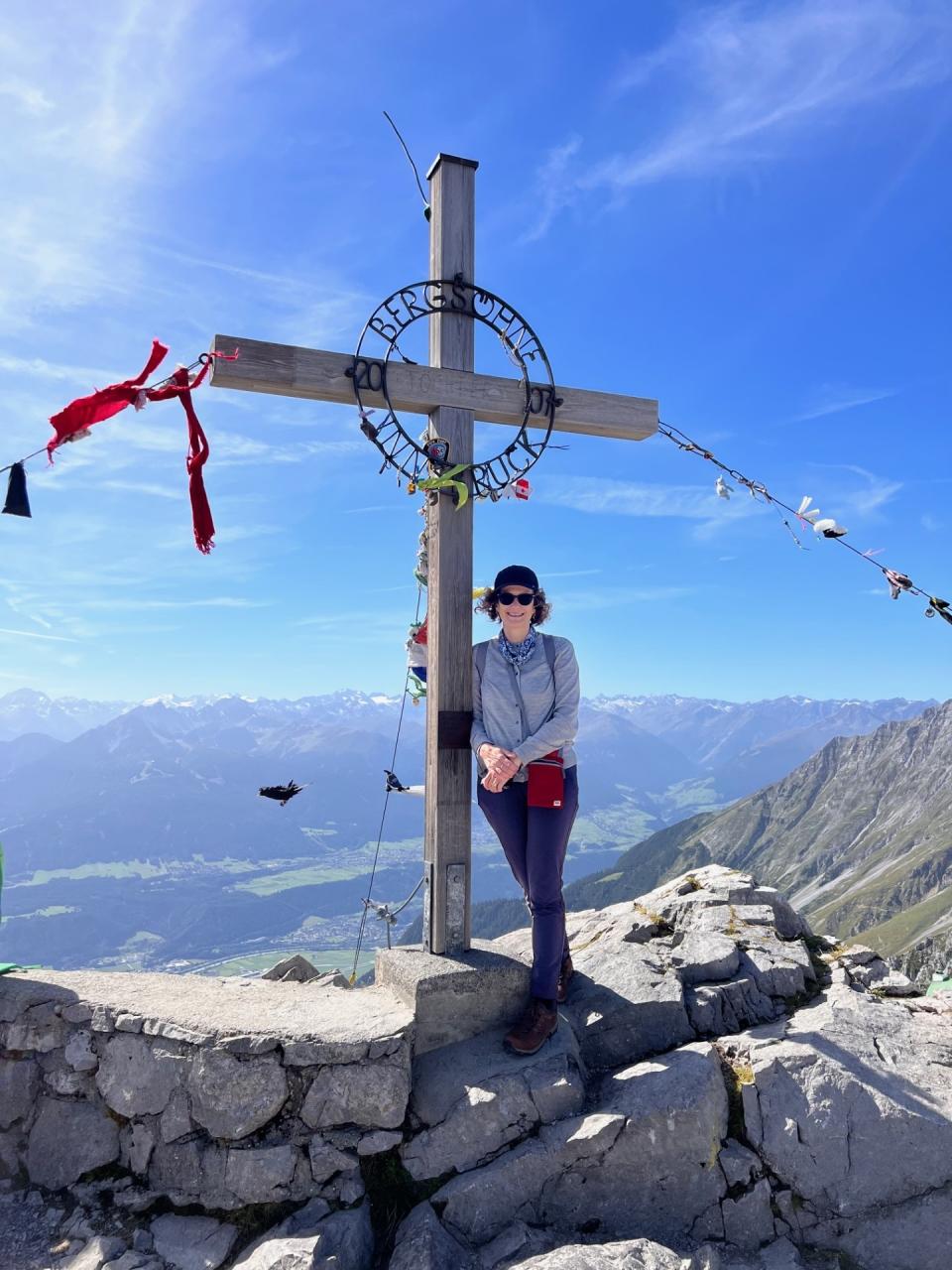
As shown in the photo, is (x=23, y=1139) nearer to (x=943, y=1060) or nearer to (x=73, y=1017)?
(x=73, y=1017)

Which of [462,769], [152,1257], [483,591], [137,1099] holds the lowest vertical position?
[152,1257]

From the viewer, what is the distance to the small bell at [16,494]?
22.7ft

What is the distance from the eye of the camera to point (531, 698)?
7.20 metres

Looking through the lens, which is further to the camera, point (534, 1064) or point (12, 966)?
point (12, 966)

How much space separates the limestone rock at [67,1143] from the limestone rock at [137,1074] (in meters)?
0.20

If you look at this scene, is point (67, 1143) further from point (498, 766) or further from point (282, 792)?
point (498, 766)

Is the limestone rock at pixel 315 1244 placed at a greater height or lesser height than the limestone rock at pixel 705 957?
lesser

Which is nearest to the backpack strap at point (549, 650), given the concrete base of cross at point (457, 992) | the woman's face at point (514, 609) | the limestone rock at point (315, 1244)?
the woman's face at point (514, 609)

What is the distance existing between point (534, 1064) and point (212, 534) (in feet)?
16.9

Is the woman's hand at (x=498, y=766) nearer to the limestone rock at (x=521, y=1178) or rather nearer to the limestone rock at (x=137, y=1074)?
the limestone rock at (x=521, y=1178)

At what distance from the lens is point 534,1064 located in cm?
663

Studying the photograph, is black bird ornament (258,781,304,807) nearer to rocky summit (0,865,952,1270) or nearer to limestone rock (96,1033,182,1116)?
rocky summit (0,865,952,1270)

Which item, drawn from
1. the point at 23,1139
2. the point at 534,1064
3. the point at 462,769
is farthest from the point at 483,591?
the point at 23,1139

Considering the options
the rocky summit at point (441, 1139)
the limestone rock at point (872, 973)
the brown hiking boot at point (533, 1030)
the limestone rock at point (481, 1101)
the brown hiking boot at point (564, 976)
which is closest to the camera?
the rocky summit at point (441, 1139)
